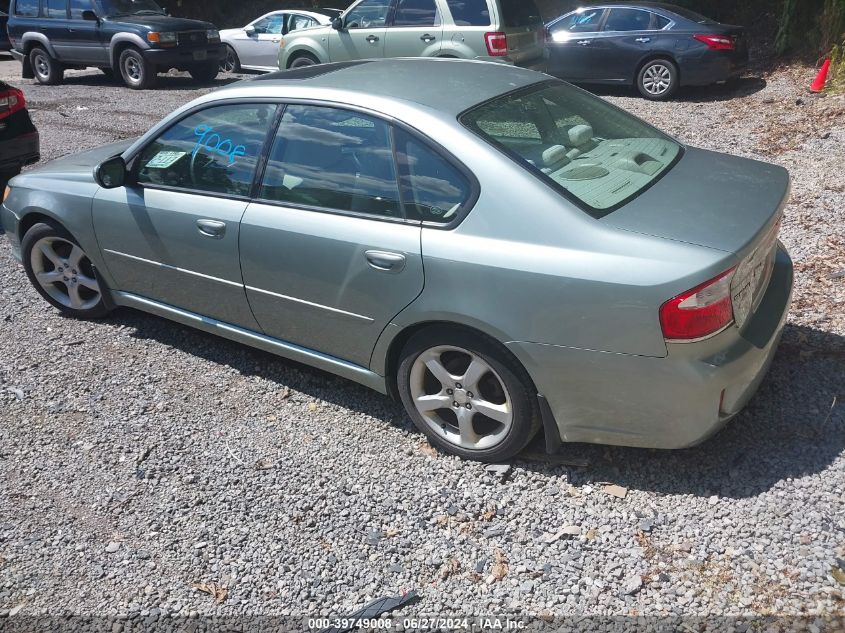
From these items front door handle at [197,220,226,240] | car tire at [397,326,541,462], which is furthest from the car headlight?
car tire at [397,326,541,462]

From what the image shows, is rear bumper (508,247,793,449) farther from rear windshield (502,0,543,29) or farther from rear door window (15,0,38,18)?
rear door window (15,0,38,18)

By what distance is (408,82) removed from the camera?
3.69 metres

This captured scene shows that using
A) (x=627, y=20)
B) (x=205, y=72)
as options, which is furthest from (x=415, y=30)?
(x=205, y=72)

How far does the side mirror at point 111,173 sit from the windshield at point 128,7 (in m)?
12.0

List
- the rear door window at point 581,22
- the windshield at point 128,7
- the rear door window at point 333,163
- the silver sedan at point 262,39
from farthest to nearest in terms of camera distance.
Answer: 1. the silver sedan at point 262,39
2. the windshield at point 128,7
3. the rear door window at point 581,22
4. the rear door window at point 333,163

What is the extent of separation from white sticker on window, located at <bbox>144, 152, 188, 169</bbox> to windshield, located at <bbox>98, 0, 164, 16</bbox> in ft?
39.4

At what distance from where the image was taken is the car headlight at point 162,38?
13815 mm

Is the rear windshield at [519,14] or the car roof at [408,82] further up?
the car roof at [408,82]

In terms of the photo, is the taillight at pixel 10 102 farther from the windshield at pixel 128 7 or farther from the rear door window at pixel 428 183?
the windshield at pixel 128 7

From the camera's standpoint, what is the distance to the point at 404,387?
3.54m

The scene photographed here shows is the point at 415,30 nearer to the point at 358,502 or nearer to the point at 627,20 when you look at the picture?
the point at 627,20

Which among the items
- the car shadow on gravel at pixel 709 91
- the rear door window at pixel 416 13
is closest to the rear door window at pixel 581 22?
the car shadow on gravel at pixel 709 91

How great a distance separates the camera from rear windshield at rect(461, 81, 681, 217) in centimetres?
318

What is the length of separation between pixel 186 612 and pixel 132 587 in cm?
28
